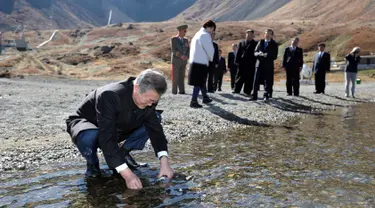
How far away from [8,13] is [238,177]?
7443 inches

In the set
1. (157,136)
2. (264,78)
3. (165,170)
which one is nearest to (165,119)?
(264,78)

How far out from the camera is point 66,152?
575cm

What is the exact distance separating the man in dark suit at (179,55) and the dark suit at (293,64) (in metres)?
3.50

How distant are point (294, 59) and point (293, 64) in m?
0.17

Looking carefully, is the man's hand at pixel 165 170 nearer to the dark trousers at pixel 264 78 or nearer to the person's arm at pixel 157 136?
the person's arm at pixel 157 136

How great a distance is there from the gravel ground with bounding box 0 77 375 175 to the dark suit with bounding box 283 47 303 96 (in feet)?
2.73

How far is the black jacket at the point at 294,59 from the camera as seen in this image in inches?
545

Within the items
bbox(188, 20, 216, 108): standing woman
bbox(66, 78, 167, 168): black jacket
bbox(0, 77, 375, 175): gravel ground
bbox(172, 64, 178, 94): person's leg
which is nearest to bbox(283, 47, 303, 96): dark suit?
bbox(0, 77, 375, 175): gravel ground

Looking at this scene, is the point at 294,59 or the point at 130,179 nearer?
the point at 130,179

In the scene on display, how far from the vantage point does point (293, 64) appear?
13.9 metres

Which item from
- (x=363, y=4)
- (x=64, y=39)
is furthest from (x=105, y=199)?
(x=363, y=4)

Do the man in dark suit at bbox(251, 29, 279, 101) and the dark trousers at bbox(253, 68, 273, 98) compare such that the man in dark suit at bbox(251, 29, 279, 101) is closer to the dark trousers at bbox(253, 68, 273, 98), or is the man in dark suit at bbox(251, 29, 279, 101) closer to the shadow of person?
the dark trousers at bbox(253, 68, 273, 98)

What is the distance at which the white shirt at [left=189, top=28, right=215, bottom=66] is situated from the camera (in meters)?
9.76

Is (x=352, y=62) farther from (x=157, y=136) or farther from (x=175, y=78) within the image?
(x=157, y=136)
